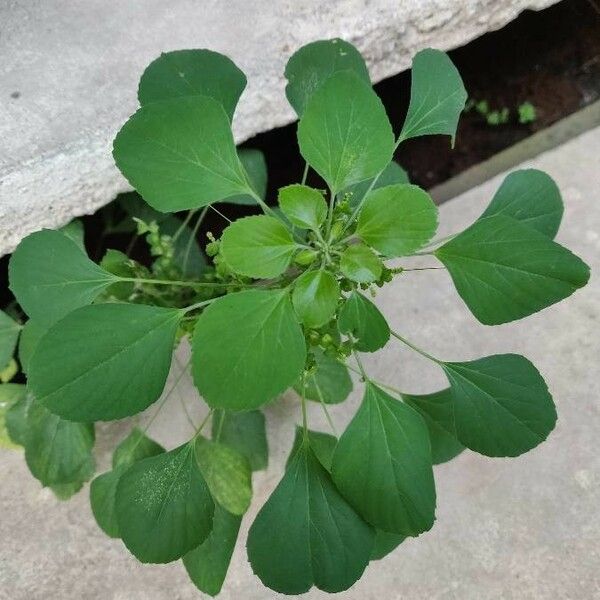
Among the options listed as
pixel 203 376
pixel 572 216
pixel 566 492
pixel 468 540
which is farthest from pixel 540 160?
pixel 203 376

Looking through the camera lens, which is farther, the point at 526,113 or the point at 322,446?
the point at 526,113

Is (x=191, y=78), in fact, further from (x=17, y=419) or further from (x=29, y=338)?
(x=17, y=419)

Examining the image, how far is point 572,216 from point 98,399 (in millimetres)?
1116

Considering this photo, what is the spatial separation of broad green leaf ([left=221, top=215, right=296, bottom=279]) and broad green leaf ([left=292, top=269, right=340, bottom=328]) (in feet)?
0.10

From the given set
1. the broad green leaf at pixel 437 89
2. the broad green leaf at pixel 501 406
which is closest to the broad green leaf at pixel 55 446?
the broad green leaf at pixel 501 406

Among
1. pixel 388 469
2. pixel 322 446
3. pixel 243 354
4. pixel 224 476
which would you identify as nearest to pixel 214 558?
pixel 224 476

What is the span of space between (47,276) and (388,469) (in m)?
0.47

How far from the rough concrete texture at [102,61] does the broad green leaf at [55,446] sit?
0.95ft

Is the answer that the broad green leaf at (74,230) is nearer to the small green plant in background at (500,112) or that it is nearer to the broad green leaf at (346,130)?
the broad green leaf at (346,130)

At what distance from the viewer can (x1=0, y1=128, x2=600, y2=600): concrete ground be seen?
1188 millimetres

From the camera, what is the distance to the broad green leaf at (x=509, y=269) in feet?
2.17

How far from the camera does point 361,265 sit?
69cm

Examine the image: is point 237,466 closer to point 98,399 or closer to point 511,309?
point 98,399

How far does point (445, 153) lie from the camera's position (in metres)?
1.60
